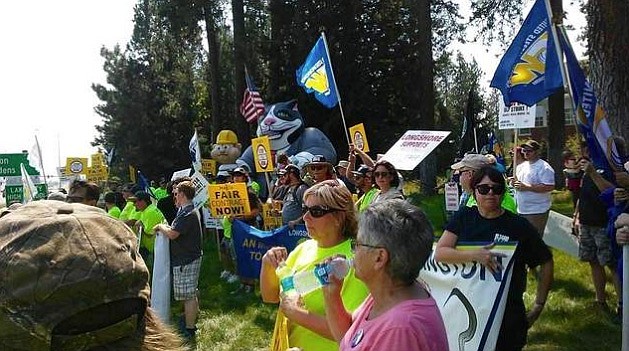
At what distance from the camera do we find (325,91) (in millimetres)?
10258

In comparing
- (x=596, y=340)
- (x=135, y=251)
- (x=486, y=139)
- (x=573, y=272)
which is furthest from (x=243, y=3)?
(x=135, y=251)

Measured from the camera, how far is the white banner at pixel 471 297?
4.23 m

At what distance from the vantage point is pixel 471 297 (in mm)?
4480

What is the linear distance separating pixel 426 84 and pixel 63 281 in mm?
18256

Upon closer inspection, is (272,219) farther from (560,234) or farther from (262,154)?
(560,234)

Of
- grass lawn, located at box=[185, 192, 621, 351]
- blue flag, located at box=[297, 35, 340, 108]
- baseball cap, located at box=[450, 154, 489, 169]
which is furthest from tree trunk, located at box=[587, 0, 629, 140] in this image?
baseball cap, located at box=[450, 154, 489, 169]

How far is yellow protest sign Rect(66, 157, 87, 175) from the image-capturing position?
19094 mm

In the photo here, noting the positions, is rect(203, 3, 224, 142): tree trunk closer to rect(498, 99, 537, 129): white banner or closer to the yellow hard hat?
the yellow hard hat

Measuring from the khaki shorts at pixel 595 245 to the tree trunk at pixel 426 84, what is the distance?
11.4 m

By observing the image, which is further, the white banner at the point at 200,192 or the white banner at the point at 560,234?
the white banner at the point at 200,192

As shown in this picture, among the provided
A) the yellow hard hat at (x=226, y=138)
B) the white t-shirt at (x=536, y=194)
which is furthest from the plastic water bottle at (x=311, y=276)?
the yellow hard hat at (x=226, y=138)

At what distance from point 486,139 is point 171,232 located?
11378 mm

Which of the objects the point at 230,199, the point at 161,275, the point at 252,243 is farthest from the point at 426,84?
the point at 161,275

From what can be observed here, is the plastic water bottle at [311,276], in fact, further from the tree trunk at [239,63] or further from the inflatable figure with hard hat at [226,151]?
the tree trunk at [239,63]
